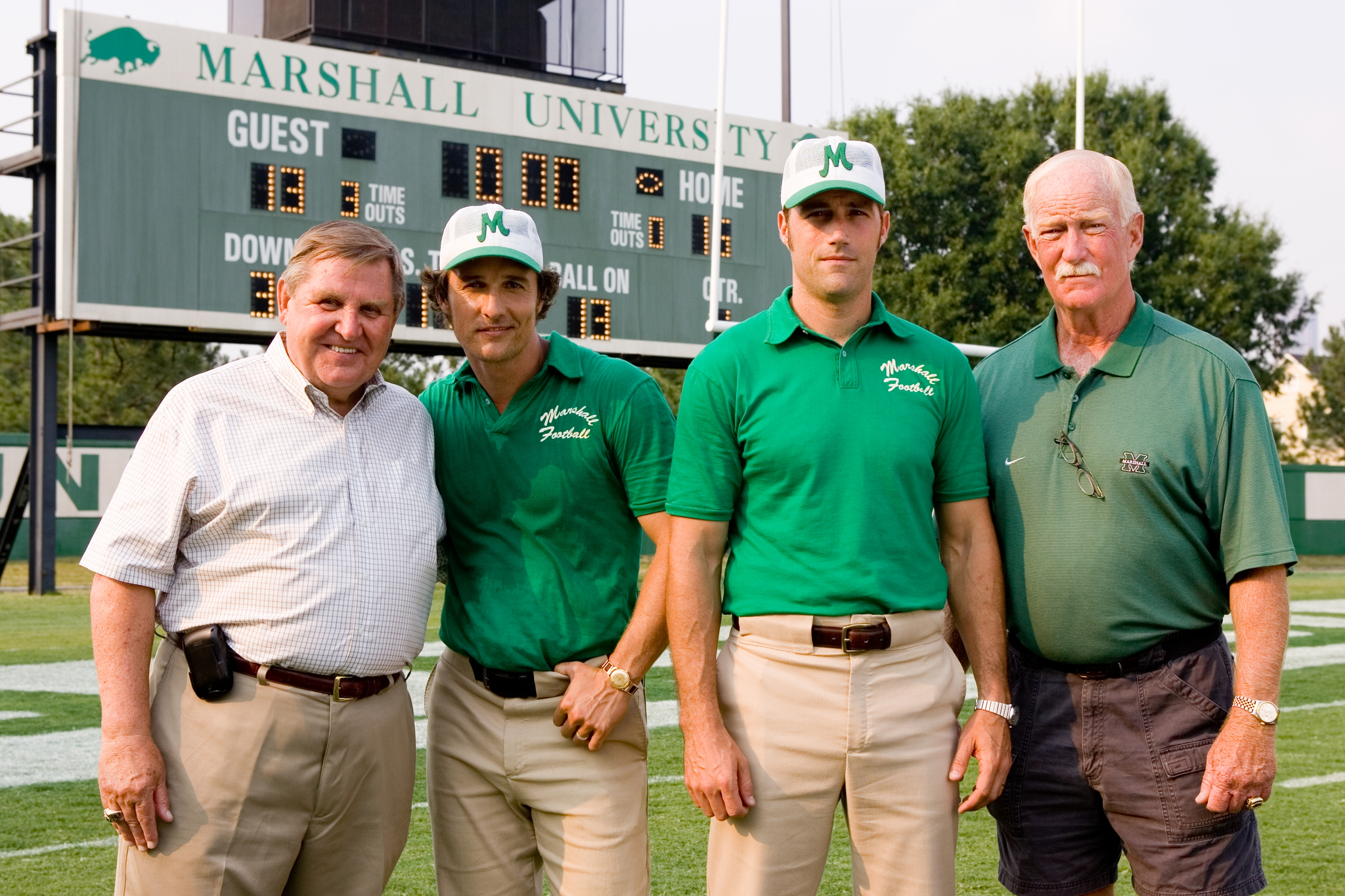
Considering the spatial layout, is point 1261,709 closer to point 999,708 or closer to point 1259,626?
point 1259,626

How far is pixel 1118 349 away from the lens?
2.99 m

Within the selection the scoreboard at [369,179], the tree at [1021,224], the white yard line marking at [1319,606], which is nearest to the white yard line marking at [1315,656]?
the white yard line marking at [1319,606]

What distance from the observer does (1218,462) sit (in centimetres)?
288

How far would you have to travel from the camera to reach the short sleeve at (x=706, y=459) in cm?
278

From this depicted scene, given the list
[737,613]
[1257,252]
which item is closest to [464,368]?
[737,613]

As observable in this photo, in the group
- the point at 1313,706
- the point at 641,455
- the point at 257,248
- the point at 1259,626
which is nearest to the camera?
the point at 1259,626

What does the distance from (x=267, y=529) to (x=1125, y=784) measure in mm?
1793

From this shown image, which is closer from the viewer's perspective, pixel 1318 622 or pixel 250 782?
pixel 250 782

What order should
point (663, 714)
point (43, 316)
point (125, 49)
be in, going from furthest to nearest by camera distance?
point (43, 316) → point (125, 49) → point (663, 714)

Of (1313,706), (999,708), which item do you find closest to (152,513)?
(999,708)

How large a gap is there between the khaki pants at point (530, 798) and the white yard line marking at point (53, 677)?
19.4 ft

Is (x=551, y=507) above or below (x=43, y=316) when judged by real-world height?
below

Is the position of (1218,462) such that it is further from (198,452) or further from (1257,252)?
(1257,252)

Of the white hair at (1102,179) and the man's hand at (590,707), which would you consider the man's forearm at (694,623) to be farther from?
the white hair at (1102,179)
